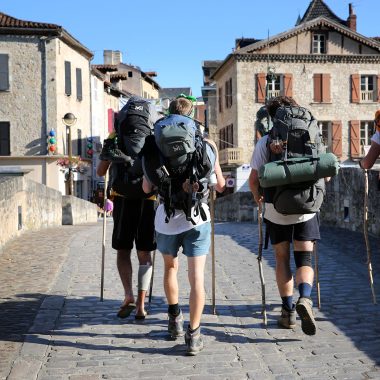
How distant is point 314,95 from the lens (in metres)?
41.8

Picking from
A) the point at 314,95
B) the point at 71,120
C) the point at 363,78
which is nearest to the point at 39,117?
the point at 71,120

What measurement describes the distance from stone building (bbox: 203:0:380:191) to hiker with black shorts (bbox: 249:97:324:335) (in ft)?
118

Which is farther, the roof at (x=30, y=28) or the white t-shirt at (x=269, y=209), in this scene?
the roof at (x=30, y=28)

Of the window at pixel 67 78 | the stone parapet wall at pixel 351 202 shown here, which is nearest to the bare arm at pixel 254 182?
the stone parapet wall at pixel 351 202

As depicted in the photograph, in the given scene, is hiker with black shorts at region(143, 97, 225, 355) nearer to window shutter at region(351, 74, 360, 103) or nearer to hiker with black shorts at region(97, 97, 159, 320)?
hiker with black shorts at region(97, 97, 159, 320)

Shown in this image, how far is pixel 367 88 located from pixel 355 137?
354 cm

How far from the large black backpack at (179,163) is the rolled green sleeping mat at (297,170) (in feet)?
1.43

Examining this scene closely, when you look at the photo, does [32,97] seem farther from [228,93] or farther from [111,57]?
[111,57]

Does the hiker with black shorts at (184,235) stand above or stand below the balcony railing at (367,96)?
below

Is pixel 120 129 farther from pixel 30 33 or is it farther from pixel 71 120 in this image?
pixel 30 33

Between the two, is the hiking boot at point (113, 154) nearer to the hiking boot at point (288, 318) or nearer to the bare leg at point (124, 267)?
the bare leg at point (124, 267)

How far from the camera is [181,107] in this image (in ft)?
16.1

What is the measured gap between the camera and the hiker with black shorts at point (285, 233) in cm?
511

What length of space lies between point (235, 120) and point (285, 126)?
121ft
